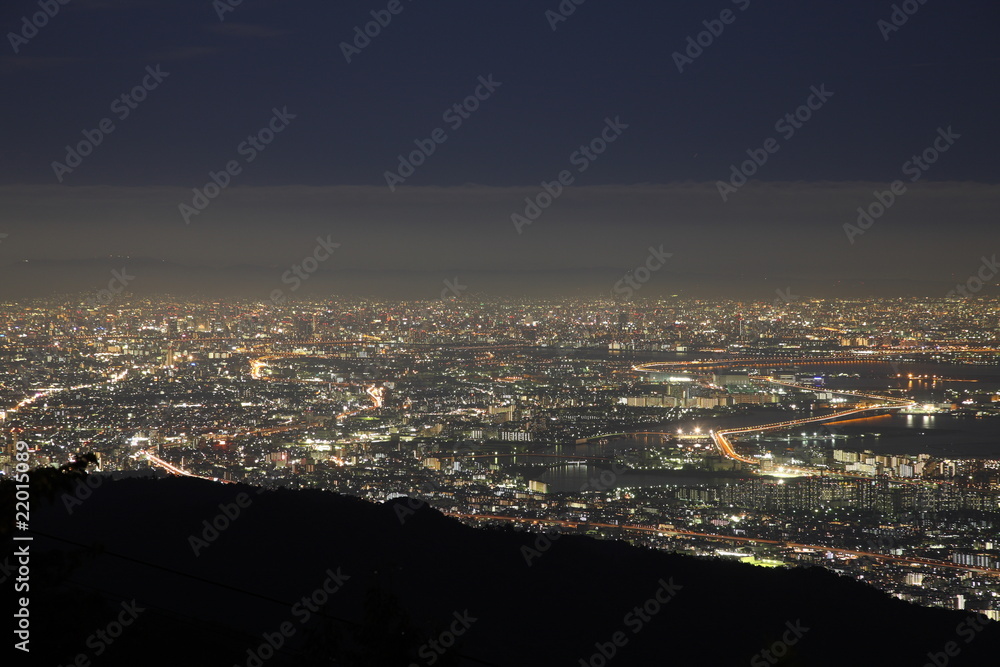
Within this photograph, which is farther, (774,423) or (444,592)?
(774,423)

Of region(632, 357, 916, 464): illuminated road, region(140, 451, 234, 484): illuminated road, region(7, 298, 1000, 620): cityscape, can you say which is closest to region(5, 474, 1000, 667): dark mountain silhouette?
region(7, 298, 1000, 620): cityscape

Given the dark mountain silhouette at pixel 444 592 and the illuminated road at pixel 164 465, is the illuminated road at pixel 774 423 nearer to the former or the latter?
the dark mountain silhouette at pixel 444 592

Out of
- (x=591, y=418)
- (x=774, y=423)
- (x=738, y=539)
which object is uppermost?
(x=591, y=418)

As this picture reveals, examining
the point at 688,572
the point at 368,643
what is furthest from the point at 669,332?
the point at 368,643

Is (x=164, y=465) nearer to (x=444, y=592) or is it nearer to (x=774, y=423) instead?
(x=444, y=592)

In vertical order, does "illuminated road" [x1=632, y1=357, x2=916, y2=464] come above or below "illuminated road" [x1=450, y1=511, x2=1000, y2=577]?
above

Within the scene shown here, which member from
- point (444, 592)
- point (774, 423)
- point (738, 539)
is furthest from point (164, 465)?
point (774, 423)

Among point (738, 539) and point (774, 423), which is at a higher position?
point (774, 423)

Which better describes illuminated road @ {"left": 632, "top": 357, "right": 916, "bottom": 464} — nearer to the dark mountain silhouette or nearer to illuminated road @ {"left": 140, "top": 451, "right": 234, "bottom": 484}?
the dark mountain silhouette
